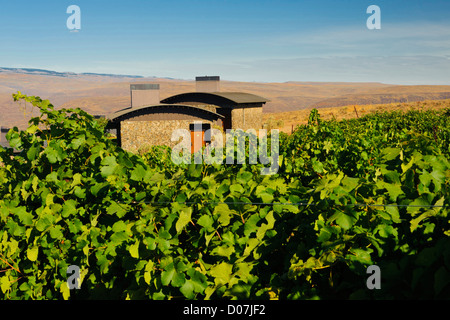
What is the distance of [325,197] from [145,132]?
2197 centimetres

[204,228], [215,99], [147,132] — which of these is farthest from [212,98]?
[204,228]

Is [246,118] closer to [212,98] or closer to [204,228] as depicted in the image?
[212,98]

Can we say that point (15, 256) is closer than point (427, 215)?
No

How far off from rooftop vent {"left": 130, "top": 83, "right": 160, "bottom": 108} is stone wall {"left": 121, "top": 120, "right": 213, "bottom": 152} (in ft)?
16.6

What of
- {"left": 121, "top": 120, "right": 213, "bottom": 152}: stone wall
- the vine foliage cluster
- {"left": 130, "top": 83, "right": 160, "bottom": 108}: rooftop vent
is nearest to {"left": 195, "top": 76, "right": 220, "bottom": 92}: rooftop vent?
{"left": 130, "top": 83, "right": 160, "bottom": 108}: rooftop vent

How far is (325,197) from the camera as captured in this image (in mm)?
2807

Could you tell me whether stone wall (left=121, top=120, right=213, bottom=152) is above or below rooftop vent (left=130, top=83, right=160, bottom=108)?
below

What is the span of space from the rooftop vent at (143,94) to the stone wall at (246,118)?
6.00 m

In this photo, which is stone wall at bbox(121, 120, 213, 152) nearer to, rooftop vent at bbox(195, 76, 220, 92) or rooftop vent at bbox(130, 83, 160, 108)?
rooftop vent at bbox(130, 83, 160, 108)

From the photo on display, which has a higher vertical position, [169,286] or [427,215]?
[427,215]

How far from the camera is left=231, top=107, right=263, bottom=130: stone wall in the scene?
31.1 meters

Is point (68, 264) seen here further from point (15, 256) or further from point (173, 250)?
point (173, 250)
